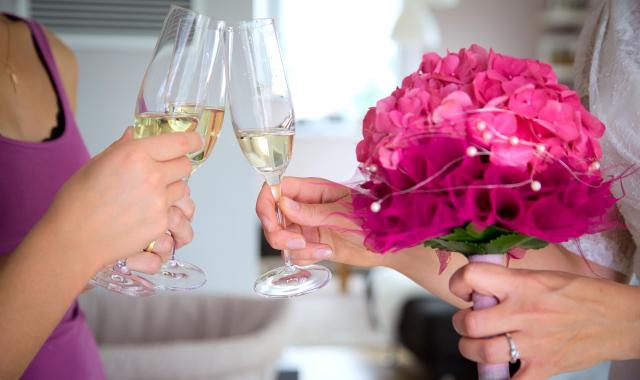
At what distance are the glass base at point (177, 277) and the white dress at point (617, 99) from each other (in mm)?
700

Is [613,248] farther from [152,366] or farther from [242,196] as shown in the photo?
[242,196]

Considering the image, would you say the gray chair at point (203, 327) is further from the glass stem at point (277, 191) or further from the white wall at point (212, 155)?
the glass stem at point (277, 191)

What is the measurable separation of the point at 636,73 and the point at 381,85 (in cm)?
722

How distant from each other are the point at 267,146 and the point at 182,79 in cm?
16

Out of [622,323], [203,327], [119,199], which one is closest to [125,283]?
[119,199]

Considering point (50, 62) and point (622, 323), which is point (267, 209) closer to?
point (622, 323)

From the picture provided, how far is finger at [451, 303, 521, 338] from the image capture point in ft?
2.71

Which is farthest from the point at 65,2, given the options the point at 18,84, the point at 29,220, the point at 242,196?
the point at 29,220

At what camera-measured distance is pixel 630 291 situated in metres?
0.90

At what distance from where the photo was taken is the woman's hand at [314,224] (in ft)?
3.56

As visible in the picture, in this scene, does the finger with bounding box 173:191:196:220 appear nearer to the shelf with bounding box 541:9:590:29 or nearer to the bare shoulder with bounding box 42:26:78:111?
the bare shoulder with bounding box 42:26:78:111

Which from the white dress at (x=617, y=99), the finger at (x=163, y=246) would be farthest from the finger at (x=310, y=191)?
the white dress at (x=617, y=99)

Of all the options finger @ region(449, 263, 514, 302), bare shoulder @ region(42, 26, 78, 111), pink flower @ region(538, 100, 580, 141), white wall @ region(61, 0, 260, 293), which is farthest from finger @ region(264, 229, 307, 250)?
white wall @ region(61, 0, 260, 293)

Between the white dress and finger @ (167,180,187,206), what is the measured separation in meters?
0.67
